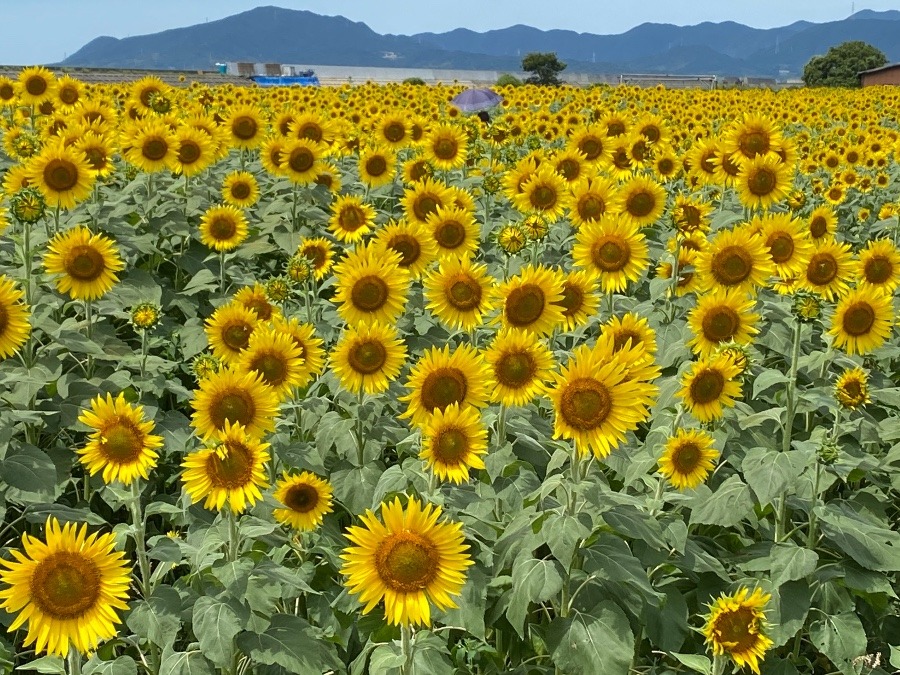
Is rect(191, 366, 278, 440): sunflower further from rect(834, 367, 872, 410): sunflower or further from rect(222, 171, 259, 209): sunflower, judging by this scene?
rect(222, 171, 259, 209): sunflower

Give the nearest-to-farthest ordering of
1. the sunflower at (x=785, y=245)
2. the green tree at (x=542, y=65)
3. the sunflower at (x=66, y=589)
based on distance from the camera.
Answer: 1. the sunflower at (x=66, y=589)
2. the sunflower at (x=785, y=245)
3. the green tree at (x=542, y=65)

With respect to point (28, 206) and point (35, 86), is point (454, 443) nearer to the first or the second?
point (28, 206)

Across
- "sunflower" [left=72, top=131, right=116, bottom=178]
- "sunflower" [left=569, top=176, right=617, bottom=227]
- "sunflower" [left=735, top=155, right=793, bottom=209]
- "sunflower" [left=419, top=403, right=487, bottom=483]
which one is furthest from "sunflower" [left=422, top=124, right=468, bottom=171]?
"sunflower" [left=419, top=403, right=487, bottom=483]

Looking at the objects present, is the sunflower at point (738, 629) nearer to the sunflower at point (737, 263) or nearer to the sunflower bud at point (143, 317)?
the sunflower at point (737, 263)

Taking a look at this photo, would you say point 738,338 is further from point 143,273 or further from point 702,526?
point 143,273

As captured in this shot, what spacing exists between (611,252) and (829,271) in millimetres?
1261

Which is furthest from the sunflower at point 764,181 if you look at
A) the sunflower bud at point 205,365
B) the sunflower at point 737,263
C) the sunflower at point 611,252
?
the sunflower bud at point 205,365

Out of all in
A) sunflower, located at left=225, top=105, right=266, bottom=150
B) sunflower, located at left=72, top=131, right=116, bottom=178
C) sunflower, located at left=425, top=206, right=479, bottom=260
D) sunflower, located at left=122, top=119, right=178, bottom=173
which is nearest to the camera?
sunflower, located at left=425, top=206, right=479, bottom=260

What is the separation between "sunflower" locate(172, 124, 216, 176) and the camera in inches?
284

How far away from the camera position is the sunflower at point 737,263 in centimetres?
468

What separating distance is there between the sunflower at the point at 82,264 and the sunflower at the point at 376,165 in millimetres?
3149

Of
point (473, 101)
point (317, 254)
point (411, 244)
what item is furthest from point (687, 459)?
point (473, 101)

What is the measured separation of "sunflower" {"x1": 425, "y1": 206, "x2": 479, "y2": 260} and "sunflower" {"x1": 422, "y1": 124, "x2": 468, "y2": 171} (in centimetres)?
283

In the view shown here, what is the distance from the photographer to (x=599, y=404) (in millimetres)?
2977
